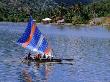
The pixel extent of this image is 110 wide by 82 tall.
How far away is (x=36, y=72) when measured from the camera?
63281 mm

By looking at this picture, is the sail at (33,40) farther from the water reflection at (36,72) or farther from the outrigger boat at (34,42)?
the water reflection at (36,72)

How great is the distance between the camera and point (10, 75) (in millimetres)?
59750

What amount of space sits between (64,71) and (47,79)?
824 centimetres

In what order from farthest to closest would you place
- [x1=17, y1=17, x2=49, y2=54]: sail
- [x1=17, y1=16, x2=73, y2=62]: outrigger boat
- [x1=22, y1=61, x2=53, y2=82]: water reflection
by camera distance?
[x1=17, y1=17, x2=49, y2=54]: sail < [x1=17, y1=16, x2=73, y2=62]: outrigger boat < [x1=22, y1=61, x2=53, y2=82]: water reflection

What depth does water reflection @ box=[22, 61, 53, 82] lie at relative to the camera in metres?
57.5

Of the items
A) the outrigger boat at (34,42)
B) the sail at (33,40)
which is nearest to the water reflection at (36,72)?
the outrigger boat at (34,42)

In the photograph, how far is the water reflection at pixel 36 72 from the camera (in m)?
57.5

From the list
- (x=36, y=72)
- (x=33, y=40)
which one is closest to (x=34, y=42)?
(x=33, y=40)

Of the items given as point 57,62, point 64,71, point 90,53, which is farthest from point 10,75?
point 90,53

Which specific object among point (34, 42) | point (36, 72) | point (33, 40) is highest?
point (33, 40)

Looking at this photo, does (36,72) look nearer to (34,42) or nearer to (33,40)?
(34,42)

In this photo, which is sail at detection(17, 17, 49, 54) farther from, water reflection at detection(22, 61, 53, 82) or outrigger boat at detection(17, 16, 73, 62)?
water reflection at detection(22, 61, 53, 82)

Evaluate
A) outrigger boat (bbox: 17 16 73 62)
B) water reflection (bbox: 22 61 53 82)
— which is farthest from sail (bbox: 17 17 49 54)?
water reflection (bbox: 22 61 53 82)

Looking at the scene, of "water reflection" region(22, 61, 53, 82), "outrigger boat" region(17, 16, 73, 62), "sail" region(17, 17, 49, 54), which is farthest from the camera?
"sail" region(17, 17, 49, 54)
